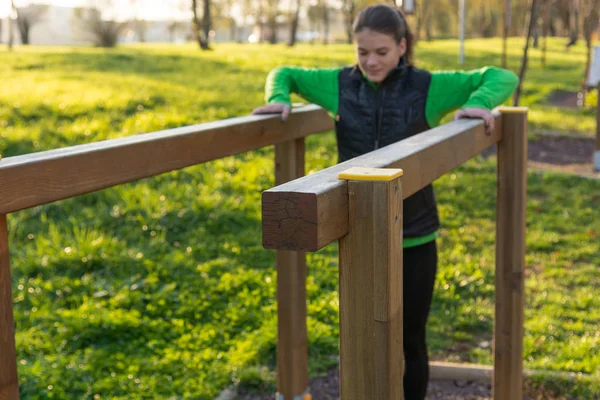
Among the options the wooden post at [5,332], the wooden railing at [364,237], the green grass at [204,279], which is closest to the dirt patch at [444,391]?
the green grass at [204,279]

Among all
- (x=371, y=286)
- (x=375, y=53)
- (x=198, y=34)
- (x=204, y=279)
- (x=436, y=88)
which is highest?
(x=198, y=34)

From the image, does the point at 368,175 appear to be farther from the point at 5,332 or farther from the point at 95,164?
the point at 5,332

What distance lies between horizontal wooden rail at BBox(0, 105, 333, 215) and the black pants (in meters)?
0.71

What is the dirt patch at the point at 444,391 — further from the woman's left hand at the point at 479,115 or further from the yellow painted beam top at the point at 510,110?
the woman's left hand at the point at 479,115

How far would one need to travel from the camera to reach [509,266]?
10.6ft

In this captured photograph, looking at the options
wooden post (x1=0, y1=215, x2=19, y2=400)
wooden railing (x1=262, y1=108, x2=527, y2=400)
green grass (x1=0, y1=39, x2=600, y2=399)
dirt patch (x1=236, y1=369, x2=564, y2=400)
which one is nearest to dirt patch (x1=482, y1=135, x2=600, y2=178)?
green grass (x1=0, y1=39, x2=600, y2=399)

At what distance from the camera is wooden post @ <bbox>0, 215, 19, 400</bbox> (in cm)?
215

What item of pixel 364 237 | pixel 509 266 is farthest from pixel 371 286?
pixel 509 266

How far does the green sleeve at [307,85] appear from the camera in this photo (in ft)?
10.5

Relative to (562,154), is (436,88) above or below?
above

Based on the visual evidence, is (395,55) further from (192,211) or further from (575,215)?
(575,215)

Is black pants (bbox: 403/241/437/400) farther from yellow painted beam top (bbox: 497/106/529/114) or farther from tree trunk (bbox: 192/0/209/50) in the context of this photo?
tree trunk (bbox: 192/0/209/50)

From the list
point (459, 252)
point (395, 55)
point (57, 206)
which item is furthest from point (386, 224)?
point (57, 206)

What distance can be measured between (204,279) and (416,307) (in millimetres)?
2698
